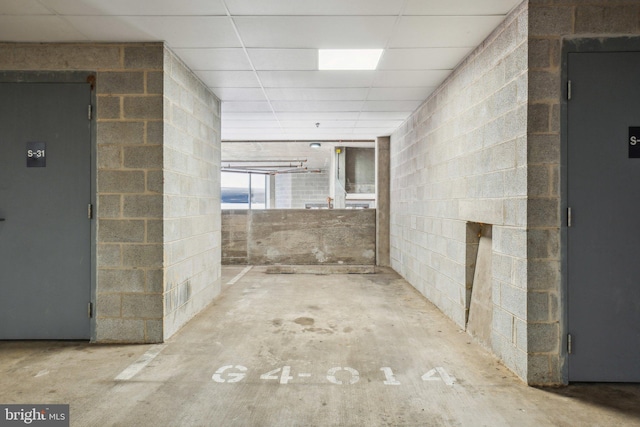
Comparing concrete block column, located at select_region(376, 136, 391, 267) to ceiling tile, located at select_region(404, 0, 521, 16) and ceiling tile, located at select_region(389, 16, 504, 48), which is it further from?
ceiling tile, located at select_region(404, 0, 521, 16)

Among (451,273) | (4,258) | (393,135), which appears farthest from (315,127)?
(4,258)

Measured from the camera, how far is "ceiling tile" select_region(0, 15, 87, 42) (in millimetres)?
2775

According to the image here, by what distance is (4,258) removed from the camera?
316cm

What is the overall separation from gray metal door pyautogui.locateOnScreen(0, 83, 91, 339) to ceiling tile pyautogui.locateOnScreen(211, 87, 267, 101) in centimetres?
159

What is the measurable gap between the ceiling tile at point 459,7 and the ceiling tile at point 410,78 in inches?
45.7

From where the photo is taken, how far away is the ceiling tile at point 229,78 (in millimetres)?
3885

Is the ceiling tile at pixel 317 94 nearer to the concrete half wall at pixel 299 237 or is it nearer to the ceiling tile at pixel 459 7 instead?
the ceiling tile at pixel 459 7

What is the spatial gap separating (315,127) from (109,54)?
3.80 m

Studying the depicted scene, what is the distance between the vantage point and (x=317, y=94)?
182 inches

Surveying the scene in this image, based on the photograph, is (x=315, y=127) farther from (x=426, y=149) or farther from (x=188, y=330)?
(x=188, y=330)

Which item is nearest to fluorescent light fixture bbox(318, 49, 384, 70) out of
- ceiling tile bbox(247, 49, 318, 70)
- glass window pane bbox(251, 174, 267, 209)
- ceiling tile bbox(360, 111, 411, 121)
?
ceiling tile bbox(247, 49, 318, 70)

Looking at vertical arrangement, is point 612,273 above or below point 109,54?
below

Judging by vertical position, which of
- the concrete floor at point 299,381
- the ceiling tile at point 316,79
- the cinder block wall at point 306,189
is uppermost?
the ceiling tile at point 316,79

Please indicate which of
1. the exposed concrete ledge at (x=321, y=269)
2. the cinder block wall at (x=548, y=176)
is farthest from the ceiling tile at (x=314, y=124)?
the cinder block wall at (x=548, y=176)
